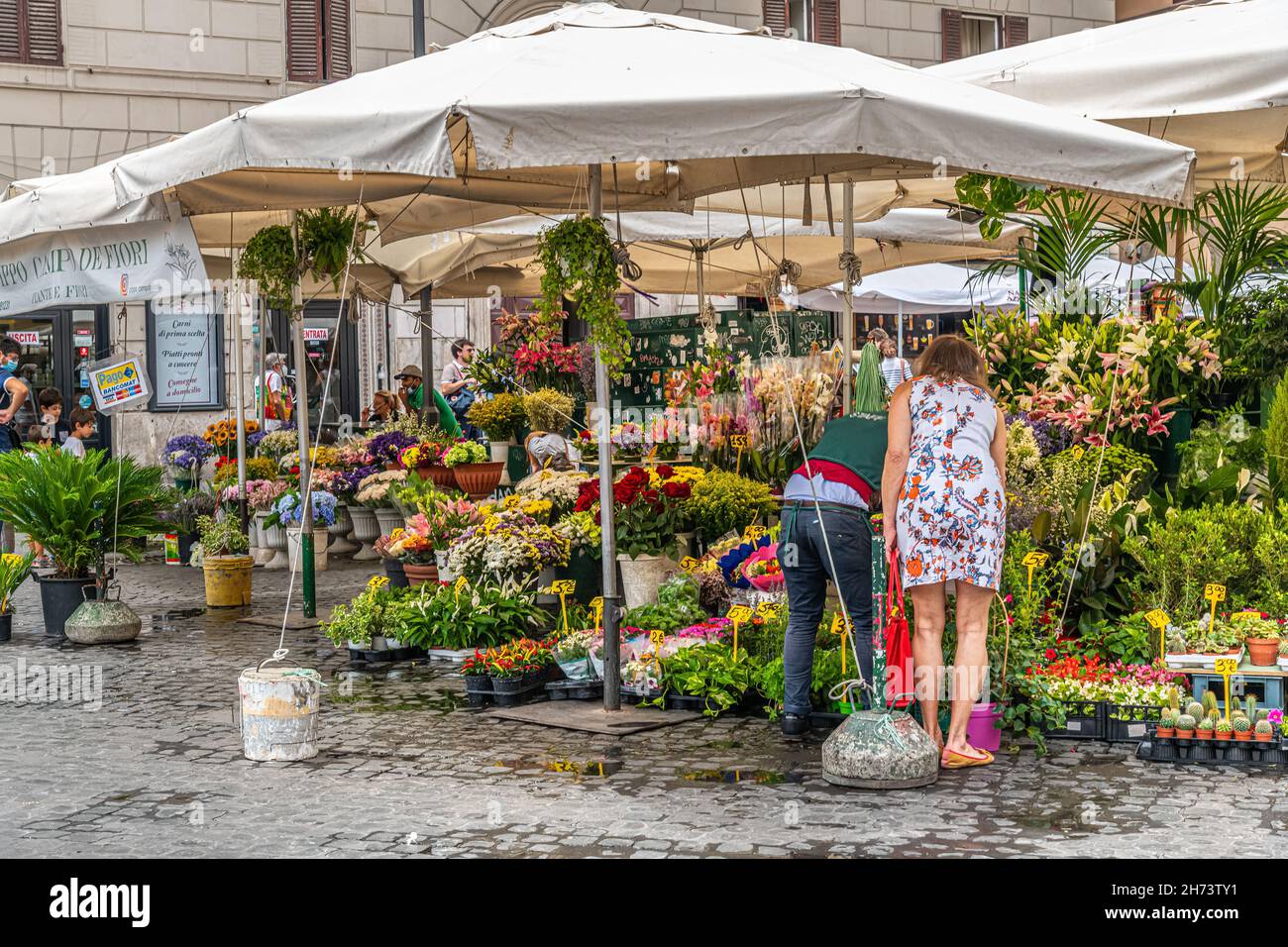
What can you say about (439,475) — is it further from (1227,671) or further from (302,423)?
(1227,671)

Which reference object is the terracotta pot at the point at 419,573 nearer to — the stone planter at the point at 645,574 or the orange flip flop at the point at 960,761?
the stone planter at the point at 645,574

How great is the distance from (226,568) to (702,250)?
5.21 m

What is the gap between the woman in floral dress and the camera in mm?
6895

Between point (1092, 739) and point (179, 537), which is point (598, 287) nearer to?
point (1092, 739)

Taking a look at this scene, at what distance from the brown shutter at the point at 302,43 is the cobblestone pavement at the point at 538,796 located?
15.0 meters

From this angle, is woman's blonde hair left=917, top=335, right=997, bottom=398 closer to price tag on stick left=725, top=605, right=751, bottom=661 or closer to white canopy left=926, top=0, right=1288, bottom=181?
price tag on stick left=725, top=605, right=751, bottom=661

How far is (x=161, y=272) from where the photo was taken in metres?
8.59

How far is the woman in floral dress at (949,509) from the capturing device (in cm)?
689

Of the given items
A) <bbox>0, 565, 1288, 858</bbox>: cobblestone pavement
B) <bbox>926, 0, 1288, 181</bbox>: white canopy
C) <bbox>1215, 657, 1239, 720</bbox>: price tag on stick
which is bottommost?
<bbox>0, 565, 1288, 858</bbox>: cobblestone pavement

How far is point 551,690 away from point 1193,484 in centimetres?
361

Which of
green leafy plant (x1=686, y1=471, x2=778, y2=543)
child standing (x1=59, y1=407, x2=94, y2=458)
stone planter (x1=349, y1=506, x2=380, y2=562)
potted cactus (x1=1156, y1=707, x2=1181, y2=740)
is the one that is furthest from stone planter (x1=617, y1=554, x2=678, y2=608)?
child standing (x1=59, y1=407, x2=94, y2=458)

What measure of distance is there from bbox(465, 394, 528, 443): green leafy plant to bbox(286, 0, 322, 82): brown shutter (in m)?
10.3

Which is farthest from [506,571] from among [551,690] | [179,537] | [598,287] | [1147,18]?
[179,537]

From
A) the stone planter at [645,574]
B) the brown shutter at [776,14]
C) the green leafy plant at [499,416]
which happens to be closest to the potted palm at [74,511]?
the green leafy plant at [499,416]
